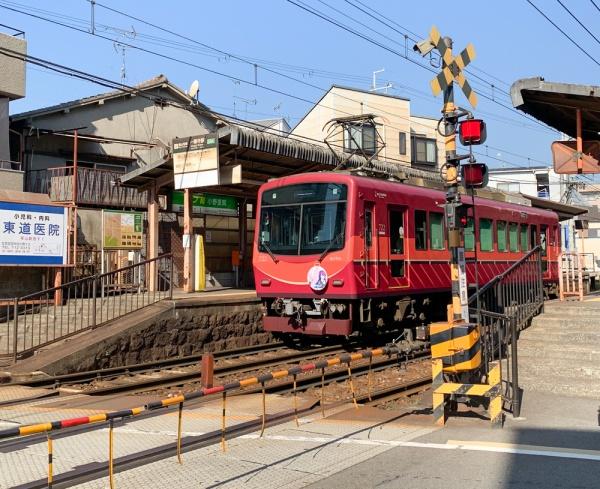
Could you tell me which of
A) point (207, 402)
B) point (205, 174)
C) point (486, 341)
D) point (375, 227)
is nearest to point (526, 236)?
point (375, 227)

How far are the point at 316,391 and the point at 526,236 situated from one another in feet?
36.3

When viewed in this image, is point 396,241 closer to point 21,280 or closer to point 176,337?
point 176,337

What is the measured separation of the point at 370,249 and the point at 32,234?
793 cm

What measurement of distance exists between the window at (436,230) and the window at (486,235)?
1.86 metres

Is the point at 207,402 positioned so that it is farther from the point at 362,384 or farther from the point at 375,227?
the point at 375,227

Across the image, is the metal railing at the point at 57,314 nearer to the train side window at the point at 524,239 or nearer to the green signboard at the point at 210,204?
the green signboard at the point at 210,204

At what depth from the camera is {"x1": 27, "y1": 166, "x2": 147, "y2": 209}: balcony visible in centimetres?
2073

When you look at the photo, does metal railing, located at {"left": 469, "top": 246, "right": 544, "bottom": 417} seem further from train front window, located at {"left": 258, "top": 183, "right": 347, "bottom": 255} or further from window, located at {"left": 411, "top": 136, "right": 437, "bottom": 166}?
window, located at {"left": 411, "top": 136, "right": 437, "bottom": 166}

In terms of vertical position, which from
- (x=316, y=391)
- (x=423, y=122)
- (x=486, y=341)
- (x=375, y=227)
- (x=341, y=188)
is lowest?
(x=316, y=391)

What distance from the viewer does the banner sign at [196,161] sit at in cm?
1573

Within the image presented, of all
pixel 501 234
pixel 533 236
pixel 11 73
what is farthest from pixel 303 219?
pixel 11 73

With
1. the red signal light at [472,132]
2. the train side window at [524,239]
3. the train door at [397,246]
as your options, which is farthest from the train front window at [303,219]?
the train side window at [524,239]

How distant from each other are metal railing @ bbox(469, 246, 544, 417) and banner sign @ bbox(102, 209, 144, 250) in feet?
37.3

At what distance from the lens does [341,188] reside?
40.7ft
